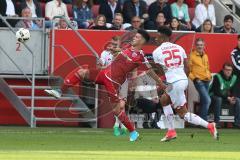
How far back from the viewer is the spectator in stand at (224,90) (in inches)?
1030

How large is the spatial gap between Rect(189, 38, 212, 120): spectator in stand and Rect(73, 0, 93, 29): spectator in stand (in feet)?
9.80

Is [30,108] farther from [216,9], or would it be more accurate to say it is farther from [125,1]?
[216,9]

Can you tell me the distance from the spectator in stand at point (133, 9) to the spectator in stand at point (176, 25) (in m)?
0.82

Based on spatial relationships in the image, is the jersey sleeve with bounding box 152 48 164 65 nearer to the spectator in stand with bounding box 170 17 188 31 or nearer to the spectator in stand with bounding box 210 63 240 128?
the spectator in stand with bounding box 170 17 188 31

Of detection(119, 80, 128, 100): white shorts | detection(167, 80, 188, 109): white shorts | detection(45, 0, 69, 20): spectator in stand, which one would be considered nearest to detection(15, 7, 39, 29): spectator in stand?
detection(45, 0, 69, 20): spectator in stand

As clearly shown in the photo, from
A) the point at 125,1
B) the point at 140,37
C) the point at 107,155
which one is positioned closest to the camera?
the point at 107,155

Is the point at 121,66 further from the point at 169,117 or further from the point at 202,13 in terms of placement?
the point at 202,13

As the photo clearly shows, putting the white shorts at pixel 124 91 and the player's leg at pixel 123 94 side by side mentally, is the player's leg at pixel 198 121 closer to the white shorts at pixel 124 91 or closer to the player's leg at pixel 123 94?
the player's leg at pixel 123 94

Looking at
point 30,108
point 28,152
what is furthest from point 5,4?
point 28,152

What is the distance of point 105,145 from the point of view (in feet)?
59.8

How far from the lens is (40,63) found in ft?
82.6

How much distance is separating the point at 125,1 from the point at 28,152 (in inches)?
462

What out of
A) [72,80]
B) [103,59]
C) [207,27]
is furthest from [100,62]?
[207,27]

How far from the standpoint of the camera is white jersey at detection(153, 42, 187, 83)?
772 inches
